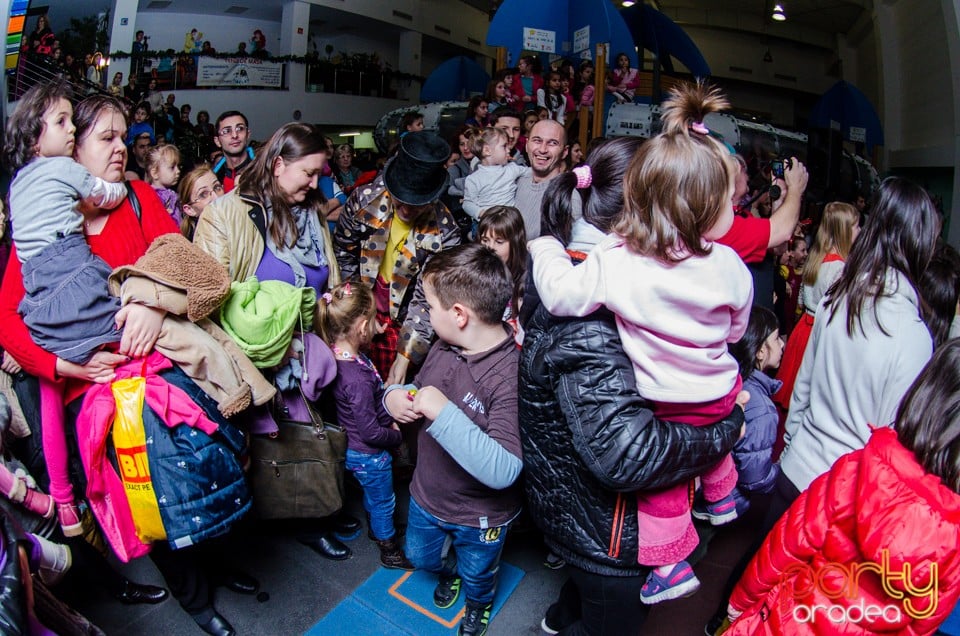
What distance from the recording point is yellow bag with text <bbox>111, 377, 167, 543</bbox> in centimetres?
188

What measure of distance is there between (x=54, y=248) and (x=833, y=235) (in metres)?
3.63

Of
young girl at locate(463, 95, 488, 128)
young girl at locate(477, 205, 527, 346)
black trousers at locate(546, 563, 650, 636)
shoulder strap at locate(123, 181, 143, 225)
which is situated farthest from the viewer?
young girl at locate(463, 95, 488, 128)

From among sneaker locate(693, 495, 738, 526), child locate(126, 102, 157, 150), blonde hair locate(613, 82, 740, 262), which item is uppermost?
child locate(126, 102, 157, 150)

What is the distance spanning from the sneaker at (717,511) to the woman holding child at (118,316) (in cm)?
155

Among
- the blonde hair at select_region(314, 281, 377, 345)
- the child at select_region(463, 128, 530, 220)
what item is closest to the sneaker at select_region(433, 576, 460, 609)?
the blonde hair at select_region(314, 281, 377, 345)

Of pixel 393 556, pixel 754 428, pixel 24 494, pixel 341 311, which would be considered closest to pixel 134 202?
pixel 341 311

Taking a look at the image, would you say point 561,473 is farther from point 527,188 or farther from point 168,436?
point 527,188

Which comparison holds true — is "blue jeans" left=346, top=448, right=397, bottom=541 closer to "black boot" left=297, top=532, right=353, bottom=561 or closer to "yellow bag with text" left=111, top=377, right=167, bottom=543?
"black boot" left=297, top=532, right=353, bottom=561

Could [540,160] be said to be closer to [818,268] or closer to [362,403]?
[818,268]

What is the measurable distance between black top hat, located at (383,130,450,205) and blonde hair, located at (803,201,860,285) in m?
2.10

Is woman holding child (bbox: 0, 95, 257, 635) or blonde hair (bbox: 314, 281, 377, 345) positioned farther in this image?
blonde hair (bbox: 314, 281, 377, 345)

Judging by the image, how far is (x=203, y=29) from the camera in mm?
7641

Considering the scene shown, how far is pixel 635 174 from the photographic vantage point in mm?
1320

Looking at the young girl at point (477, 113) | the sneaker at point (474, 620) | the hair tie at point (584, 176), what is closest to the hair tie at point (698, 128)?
the hair tie at point (584, 176)
